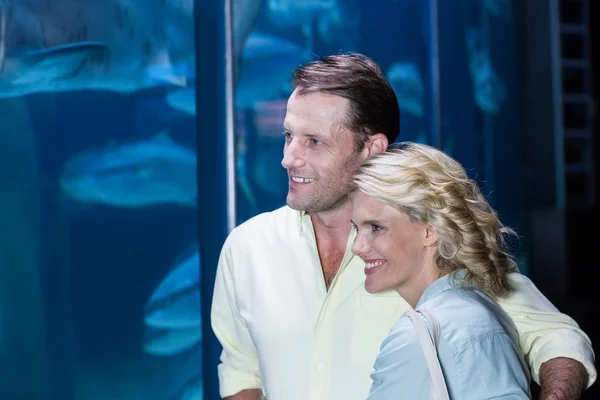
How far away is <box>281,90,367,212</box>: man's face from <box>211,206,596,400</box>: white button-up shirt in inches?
5.9

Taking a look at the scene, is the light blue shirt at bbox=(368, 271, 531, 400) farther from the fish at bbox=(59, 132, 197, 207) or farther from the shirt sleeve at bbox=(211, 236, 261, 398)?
the fish at bbox=(59, 132, 197, 207)

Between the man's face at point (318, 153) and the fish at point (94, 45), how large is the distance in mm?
1056

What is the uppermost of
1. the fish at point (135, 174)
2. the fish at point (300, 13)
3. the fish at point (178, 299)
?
the fish at point (300, 13)

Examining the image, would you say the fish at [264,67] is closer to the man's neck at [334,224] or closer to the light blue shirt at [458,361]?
the man's neck at [334,224]

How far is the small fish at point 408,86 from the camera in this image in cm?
386

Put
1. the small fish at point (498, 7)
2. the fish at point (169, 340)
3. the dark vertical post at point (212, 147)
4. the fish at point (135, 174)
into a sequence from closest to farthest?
the fish at point (135, 174) → the fish at point (169, 340) → the dark vertical post at point (212, 147) → the small fish at point (498, 7)

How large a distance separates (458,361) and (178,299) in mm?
1786

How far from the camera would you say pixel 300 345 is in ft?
5.98

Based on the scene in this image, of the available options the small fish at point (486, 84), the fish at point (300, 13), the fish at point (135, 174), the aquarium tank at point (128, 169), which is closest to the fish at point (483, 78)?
the small fish at point (486, 84)

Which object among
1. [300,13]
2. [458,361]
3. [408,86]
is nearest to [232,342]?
[458,361]

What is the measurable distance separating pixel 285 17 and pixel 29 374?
5.71 feet

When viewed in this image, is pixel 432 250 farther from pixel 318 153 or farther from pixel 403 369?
pixel 318 153

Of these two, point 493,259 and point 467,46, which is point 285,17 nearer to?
point 467,46

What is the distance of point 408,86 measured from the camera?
3922 millimetres
